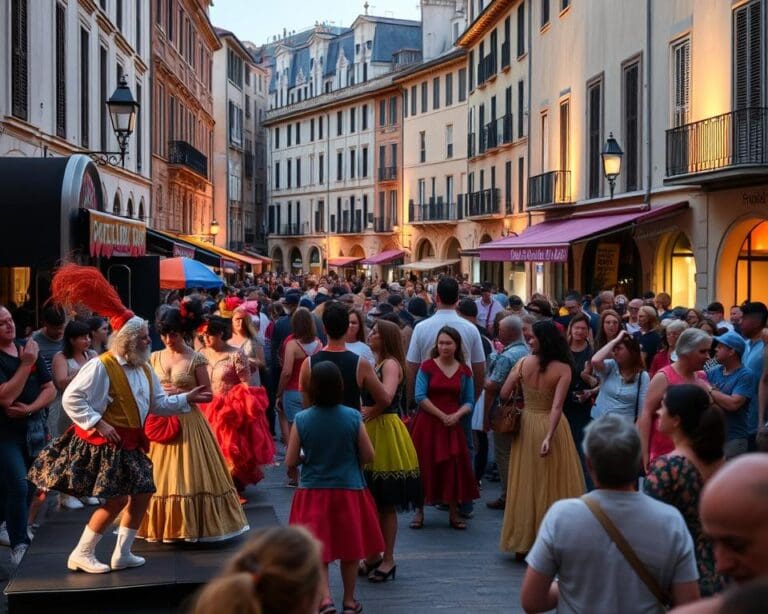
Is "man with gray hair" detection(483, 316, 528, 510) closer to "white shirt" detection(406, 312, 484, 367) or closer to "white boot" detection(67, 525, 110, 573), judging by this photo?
"white shirt" detection(406, 312, 484, 367)

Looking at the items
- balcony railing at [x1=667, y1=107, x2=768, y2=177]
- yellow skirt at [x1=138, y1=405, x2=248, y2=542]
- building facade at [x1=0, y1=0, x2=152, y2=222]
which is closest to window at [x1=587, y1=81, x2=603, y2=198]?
balcony railing at [x1=667, y1=107, x2=768, y2=177]

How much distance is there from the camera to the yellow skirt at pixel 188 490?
8562 mm

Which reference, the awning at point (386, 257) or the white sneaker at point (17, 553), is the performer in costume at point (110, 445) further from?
the awning at point (386, 257)

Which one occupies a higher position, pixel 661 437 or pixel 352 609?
pixel 661 437

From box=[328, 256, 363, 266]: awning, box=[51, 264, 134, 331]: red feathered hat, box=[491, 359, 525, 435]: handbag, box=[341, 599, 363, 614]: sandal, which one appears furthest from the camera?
box=[328, 256, 363, 266]: awning

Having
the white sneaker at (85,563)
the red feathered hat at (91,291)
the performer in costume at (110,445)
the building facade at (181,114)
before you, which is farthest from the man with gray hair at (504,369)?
the building facade at (181,114)

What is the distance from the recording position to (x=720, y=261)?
828 inches

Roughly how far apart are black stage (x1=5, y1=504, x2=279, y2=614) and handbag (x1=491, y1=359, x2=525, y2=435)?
2.18 meters

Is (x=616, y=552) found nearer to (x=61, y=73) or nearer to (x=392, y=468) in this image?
(x=392, y=468)

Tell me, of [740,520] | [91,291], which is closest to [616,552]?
Answer: [740,520]

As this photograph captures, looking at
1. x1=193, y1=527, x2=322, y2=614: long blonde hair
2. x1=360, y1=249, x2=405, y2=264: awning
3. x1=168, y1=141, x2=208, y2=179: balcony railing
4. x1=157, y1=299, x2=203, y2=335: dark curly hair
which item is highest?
x1=168, y1=141, x2=208, y2=179: balcony railing

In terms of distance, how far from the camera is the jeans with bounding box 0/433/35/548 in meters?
8.48

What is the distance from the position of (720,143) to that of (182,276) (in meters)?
9.40

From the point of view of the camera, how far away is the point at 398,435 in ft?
28.2
